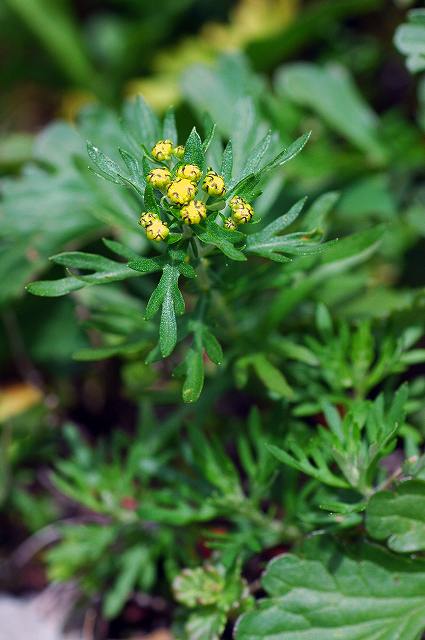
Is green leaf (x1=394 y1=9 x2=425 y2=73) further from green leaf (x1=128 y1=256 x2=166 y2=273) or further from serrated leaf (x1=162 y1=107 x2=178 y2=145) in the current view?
green leaf (x1=128 y1=256 x2=166 y2=273)

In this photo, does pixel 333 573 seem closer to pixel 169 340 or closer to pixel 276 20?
pixel 169 340

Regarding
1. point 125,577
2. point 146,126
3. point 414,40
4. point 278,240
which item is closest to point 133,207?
point 146,126

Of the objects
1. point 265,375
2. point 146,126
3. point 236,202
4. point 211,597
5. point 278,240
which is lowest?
point 211,597

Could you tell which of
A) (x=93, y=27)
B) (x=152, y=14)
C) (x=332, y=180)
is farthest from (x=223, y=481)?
(x=93, y=27)

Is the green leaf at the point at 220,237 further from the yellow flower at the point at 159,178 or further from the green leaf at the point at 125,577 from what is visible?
the green leaf at the point at 125,577

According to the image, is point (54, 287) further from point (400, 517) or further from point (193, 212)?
point (400, 517)
